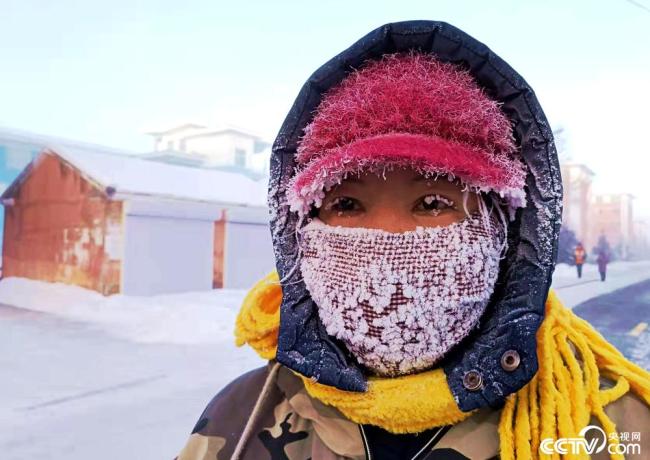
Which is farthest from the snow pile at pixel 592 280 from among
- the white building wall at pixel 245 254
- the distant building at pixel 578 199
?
the white building wall at pixel 245 254

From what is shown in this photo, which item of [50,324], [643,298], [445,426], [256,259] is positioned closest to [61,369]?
[50,324]

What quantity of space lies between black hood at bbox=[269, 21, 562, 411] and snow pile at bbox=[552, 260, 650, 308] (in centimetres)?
136

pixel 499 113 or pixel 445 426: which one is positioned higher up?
pixel 499 113

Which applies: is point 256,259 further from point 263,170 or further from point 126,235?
point 126,235

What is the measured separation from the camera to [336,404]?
1.80 feet

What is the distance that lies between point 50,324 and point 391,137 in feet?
4.89

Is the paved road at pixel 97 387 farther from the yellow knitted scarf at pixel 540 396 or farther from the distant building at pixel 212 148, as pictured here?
the yellow knitted scarf at pixel 540 396

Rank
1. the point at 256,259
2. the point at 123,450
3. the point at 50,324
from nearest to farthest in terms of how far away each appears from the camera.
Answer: the point at 123,450, the point at 50,324, the point at 256,259

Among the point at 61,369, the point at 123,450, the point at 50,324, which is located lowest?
the point at 123,450

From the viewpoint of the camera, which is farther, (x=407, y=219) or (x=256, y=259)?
(x=256, y=259)

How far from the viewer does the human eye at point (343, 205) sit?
61 cm

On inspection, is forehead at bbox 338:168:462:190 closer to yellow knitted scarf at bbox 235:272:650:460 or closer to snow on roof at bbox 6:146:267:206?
yellow knitted scarf at bbox 235:272:650:460

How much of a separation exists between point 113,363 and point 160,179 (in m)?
0.73

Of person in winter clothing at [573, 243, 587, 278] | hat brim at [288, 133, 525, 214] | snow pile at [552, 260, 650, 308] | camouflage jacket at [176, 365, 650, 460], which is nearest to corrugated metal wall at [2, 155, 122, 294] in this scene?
camouflage jacket at [176, 365, 650, 460]
